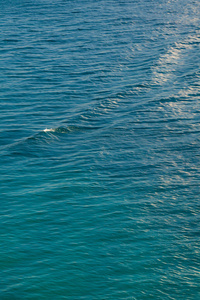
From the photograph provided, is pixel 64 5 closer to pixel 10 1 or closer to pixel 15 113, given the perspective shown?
pixel 10 1

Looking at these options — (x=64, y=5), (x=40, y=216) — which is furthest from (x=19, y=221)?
(x=64, y=5)

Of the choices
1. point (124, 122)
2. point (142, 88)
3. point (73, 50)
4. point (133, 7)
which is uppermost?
point (133, 7)

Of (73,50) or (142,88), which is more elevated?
(73,50)

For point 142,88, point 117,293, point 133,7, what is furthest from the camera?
point 133,7

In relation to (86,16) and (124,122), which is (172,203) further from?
(86,16)

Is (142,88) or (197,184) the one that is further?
(142,88)

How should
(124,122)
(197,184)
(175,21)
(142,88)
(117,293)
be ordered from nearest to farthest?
(117,293), (197,184), (124,122), (142,88), (175,21)

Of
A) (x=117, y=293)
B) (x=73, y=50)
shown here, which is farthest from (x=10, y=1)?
(x=117, y=293)
